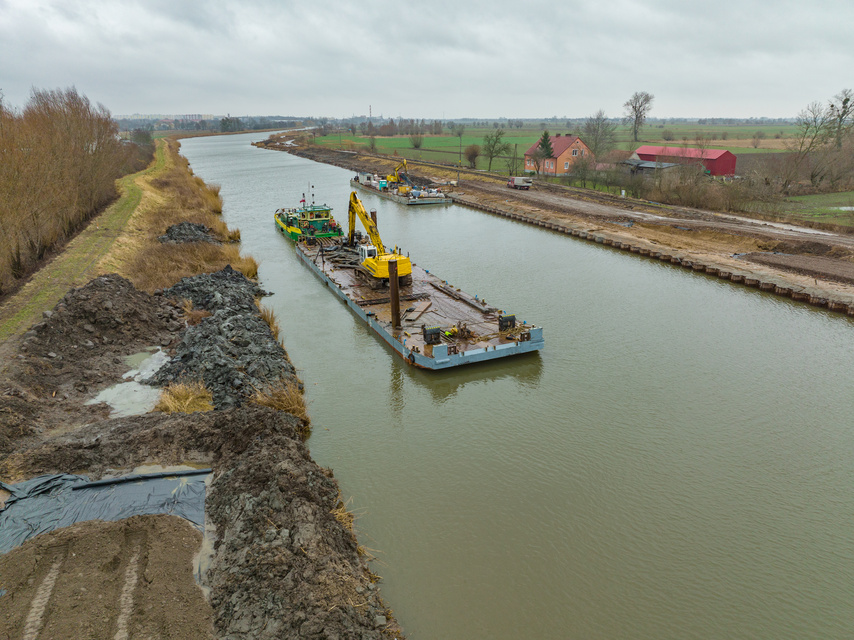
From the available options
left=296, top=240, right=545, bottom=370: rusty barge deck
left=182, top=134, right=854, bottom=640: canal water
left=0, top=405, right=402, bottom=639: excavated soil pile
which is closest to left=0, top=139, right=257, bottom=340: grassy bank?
left=182, top=134, right=854, bottom=640: canal water

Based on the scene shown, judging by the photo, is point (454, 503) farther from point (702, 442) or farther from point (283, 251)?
point (283, 251)

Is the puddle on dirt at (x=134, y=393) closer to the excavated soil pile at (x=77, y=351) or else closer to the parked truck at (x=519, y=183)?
the excavated soil pile at (x=77, y=351)

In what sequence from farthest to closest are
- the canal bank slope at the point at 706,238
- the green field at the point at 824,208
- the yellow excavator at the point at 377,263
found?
the green field at the point at 824,208 → the canal bank slope at the point at 706,238 → the yellow excavator at the point at 377,263

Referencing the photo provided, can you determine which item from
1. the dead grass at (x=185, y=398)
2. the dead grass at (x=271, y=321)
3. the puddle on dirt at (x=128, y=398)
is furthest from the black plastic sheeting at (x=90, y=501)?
the dead grass at (x=271, y=321)

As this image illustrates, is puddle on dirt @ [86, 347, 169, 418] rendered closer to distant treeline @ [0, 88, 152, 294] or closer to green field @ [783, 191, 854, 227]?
distant treeline @ [0, 88, 152, 294]

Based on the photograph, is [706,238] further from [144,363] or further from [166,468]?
[166,468]

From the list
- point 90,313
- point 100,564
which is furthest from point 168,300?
point 100,564
